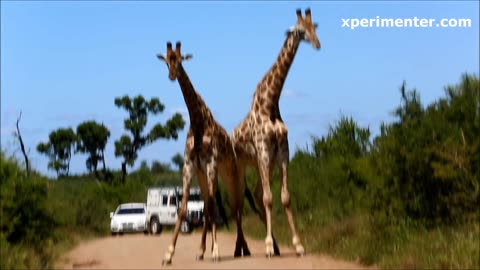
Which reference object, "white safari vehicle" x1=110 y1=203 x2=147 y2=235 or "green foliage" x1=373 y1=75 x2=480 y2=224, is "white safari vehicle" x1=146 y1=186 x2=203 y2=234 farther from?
"green foliage" x1=373 y1=75 x2=480 y2=224

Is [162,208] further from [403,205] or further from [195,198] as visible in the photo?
[403,205]

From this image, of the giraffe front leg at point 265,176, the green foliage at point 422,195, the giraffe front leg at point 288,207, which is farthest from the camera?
the giraffe front leg at point 265,176

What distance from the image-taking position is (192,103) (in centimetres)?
1741

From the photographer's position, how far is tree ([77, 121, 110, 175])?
207 feet

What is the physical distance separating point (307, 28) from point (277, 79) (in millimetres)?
1272

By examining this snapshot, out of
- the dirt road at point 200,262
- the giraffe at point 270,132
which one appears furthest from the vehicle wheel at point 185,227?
the giraffe at point 270,132

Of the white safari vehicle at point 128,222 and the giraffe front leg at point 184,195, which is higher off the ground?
the white safari vehicle at point 128,222

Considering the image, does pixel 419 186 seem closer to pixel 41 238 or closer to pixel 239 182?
pixel 239 182

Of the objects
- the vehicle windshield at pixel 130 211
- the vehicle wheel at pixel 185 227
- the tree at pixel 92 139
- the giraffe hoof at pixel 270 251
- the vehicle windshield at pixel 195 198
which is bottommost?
the giraffe hoof at pixel 270 251

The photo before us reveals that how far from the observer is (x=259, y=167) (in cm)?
1706

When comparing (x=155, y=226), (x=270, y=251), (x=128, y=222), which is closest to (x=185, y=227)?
A: (x=155, y=226)

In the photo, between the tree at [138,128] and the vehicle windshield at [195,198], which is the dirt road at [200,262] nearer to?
the vehicle windshield at [195,198]

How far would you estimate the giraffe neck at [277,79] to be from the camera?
17625mm

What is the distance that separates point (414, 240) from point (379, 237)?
1.42 metres
